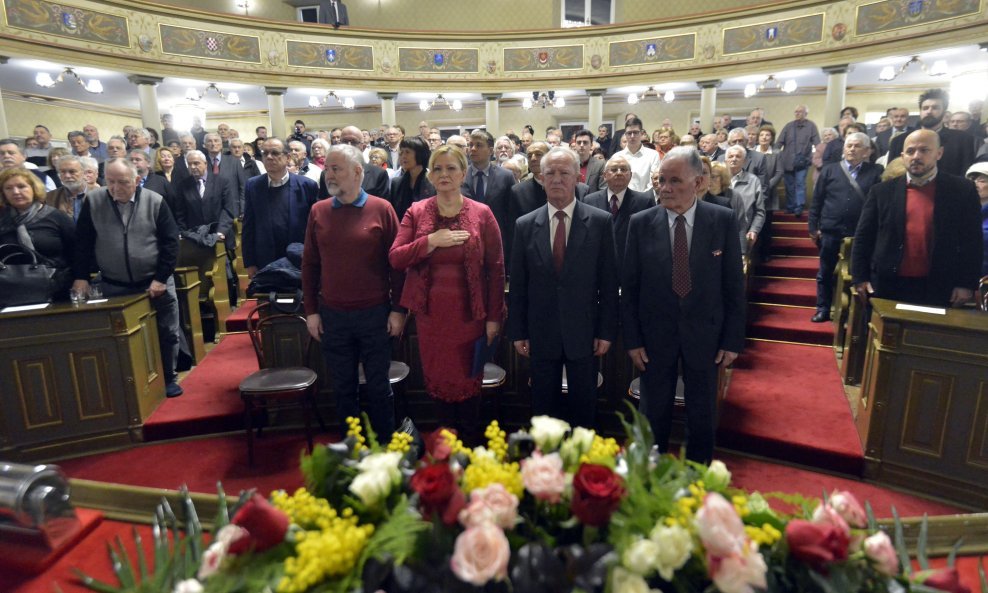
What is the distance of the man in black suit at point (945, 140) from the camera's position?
14.9 feet

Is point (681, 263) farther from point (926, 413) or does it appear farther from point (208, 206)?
point (208, 206)

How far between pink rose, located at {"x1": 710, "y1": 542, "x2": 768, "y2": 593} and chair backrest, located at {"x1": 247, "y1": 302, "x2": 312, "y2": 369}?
114 inches

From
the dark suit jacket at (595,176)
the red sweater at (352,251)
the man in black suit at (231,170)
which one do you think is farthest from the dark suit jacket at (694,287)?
the man in black suit at (231,170)

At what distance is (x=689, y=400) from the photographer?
245 cm

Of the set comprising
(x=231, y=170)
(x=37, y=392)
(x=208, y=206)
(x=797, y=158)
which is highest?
(x=797, y=158)

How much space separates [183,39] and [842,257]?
10793 millimetres

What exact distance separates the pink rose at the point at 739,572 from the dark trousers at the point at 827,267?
14.6 feet

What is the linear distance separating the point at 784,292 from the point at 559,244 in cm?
349

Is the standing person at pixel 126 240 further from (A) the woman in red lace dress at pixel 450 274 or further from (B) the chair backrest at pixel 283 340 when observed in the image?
(A) the woman in red lace dress at pixel 450 274

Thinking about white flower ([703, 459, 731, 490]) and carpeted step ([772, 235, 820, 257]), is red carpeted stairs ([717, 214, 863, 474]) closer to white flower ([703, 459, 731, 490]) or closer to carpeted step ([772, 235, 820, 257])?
carpeted step ([772, 235, 820, 257])

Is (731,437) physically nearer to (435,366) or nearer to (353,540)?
(435,366)

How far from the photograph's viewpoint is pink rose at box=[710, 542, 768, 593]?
28.9 inches

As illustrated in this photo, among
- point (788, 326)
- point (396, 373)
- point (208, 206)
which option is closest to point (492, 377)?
point (396, 373)

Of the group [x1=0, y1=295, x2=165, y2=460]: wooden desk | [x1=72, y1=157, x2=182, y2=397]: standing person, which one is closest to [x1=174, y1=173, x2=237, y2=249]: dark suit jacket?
[x1=72, y1=157, x2=182, y2=397]: standing person
